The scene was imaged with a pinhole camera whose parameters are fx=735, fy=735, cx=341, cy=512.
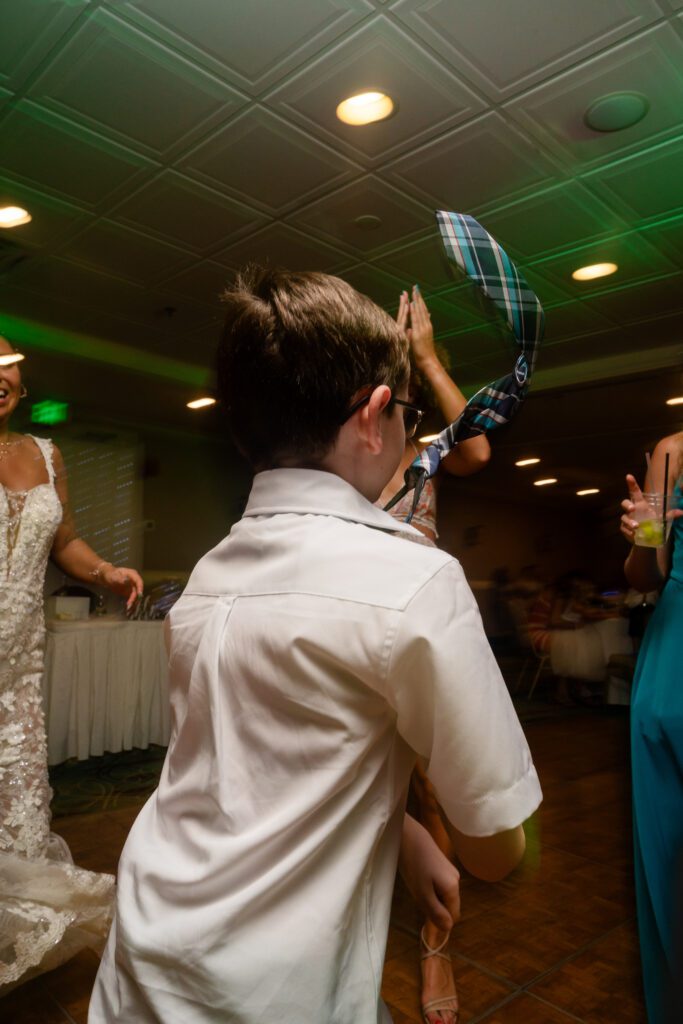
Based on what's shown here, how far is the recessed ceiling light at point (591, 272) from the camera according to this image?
2.41 m

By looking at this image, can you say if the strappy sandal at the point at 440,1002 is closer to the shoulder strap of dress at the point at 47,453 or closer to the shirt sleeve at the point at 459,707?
the shirt sleeve at the point at 459,707

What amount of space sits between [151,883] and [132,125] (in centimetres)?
216

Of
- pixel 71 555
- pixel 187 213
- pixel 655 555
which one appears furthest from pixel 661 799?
pixel 187 213

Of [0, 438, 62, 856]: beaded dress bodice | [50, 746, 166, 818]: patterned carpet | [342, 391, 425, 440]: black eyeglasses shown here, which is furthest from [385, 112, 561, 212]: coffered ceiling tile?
[50, 746, 166, 818]: patterned carpet

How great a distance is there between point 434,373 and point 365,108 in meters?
1.19

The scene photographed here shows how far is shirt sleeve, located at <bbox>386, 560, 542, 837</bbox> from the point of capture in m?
0.52

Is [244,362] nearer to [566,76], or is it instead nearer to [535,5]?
[535,5]

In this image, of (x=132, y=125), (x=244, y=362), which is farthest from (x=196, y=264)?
(x=244, y=362)

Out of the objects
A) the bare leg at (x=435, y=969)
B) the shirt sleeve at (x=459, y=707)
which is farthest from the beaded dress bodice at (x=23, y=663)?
the shirt sleeve at (x=459, y=707)

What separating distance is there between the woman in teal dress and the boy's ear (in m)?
0.80

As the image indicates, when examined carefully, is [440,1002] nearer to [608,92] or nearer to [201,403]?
[201,403]

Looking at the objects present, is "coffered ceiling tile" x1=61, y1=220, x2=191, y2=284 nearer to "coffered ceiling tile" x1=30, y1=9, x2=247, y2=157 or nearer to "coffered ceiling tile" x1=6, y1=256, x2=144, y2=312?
"coffered ceiling tile" x1=6, y1=256, x2=144, y2=312

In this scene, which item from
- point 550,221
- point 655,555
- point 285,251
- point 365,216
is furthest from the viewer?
point 285,251

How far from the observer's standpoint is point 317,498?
0.65m
